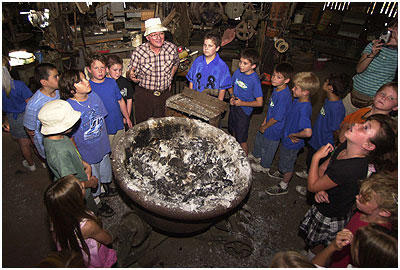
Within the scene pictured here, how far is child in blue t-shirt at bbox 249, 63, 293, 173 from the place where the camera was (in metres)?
3.40

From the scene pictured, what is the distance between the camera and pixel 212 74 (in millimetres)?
3961

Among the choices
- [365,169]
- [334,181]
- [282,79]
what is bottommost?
[334,181]

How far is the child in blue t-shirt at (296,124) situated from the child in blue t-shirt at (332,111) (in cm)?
19

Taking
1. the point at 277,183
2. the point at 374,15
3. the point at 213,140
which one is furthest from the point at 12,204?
the point at 374,15

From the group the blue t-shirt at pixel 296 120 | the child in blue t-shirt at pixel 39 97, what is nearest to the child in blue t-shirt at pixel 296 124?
the blue t-shirt at pixel 296 120

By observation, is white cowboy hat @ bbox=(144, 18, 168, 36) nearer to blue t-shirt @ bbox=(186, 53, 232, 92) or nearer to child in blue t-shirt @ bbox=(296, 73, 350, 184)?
blue t-shirt @ bbox=(186, 53, 232, 92)

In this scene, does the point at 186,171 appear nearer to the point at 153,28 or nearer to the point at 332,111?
the point at 332,111

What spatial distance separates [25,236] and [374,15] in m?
11.2

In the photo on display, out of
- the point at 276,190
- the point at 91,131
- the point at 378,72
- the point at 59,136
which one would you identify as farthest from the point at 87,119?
the point at 378,72

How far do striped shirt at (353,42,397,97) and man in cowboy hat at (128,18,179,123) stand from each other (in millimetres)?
3339

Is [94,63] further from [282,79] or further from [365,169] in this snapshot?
[365,169]

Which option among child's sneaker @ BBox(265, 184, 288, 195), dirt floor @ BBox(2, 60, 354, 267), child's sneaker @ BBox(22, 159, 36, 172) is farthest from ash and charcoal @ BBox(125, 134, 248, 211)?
child's sneaker @ BBox(22, 159, 36, 172)

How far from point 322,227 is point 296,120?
4.77 ft

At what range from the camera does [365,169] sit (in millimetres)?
2266
